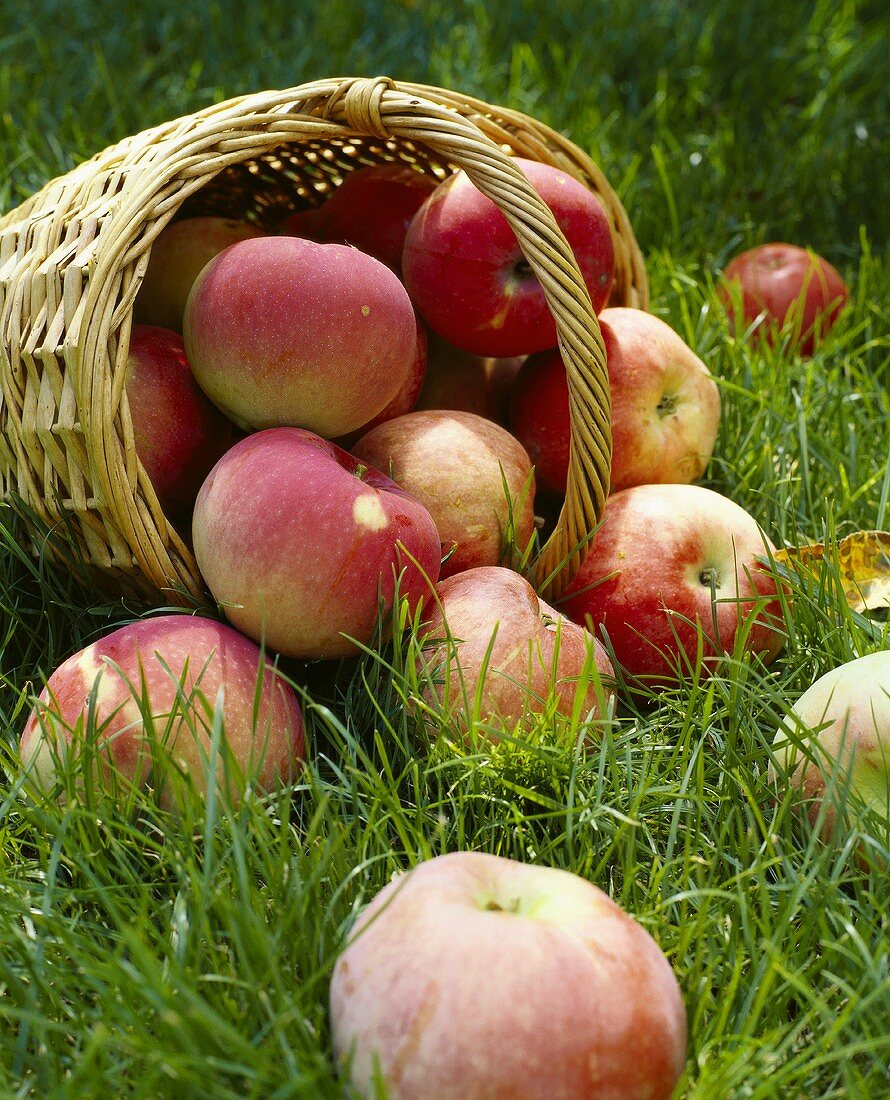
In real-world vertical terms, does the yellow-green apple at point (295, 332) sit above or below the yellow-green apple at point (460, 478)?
above

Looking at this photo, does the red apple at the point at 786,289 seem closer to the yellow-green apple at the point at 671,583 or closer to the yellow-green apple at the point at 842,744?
the yellow-green apple at the point at 671,583

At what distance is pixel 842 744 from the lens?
4.40 feet

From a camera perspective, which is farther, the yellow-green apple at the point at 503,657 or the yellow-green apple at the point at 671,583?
Result: the yellow-green apple at the point at 671,583

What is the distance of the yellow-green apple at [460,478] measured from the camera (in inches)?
68.7

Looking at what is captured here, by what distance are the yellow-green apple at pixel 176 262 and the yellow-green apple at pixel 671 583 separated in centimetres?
85

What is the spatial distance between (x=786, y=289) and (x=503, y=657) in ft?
5.91

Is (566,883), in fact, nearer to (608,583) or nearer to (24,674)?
(608,583)

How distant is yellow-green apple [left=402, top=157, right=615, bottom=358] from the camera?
1.86 m

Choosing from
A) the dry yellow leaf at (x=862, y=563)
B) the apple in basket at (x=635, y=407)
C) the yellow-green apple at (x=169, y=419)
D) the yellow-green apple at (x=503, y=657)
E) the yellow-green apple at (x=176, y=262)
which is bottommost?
the dry yellow leaf at (x=862, y=563)

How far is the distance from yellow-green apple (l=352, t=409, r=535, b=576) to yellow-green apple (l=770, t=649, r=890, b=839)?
57 centimetres

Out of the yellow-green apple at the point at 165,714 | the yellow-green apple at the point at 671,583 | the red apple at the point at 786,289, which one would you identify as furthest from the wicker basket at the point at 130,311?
the red apple at the point at 786,289

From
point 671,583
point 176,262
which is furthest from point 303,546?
point 176,262

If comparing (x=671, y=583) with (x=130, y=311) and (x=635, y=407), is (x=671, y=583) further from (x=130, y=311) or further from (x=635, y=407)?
(x=130, y=311)

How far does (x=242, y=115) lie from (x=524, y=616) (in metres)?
0.89
